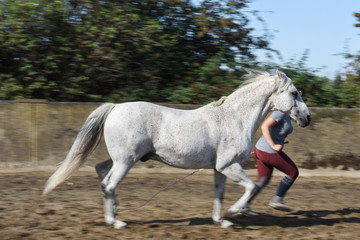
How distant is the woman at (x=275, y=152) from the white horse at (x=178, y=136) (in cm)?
29

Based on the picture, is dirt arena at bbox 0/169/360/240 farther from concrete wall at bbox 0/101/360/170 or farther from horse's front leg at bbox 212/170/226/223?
concrete wall at bbox 0/101/360/170

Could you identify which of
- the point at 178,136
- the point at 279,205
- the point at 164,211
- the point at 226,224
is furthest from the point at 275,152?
the point at 164,211

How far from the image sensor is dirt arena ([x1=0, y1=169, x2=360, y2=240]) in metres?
5.27

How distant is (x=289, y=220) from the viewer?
20.2ft

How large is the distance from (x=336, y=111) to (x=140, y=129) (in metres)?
5.83

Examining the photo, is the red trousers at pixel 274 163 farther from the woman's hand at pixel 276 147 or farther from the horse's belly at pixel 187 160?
the horse's belly at pixel 187 160

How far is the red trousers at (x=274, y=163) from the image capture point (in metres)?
6.04

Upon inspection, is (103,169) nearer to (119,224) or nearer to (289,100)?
(119,224)

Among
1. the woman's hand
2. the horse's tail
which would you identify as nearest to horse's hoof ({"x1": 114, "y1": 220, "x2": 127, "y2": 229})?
the horse's tail

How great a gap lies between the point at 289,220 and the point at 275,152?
3.04 feet

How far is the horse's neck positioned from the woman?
0.88 feet

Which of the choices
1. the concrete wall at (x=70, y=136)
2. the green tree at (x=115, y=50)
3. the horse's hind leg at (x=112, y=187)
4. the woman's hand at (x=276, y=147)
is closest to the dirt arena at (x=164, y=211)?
the horse's hind leg at (x=112, y=187)

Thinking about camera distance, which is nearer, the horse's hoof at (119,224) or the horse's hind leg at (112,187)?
the horse's hind leg at (112,187)

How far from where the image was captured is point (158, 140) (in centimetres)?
525
